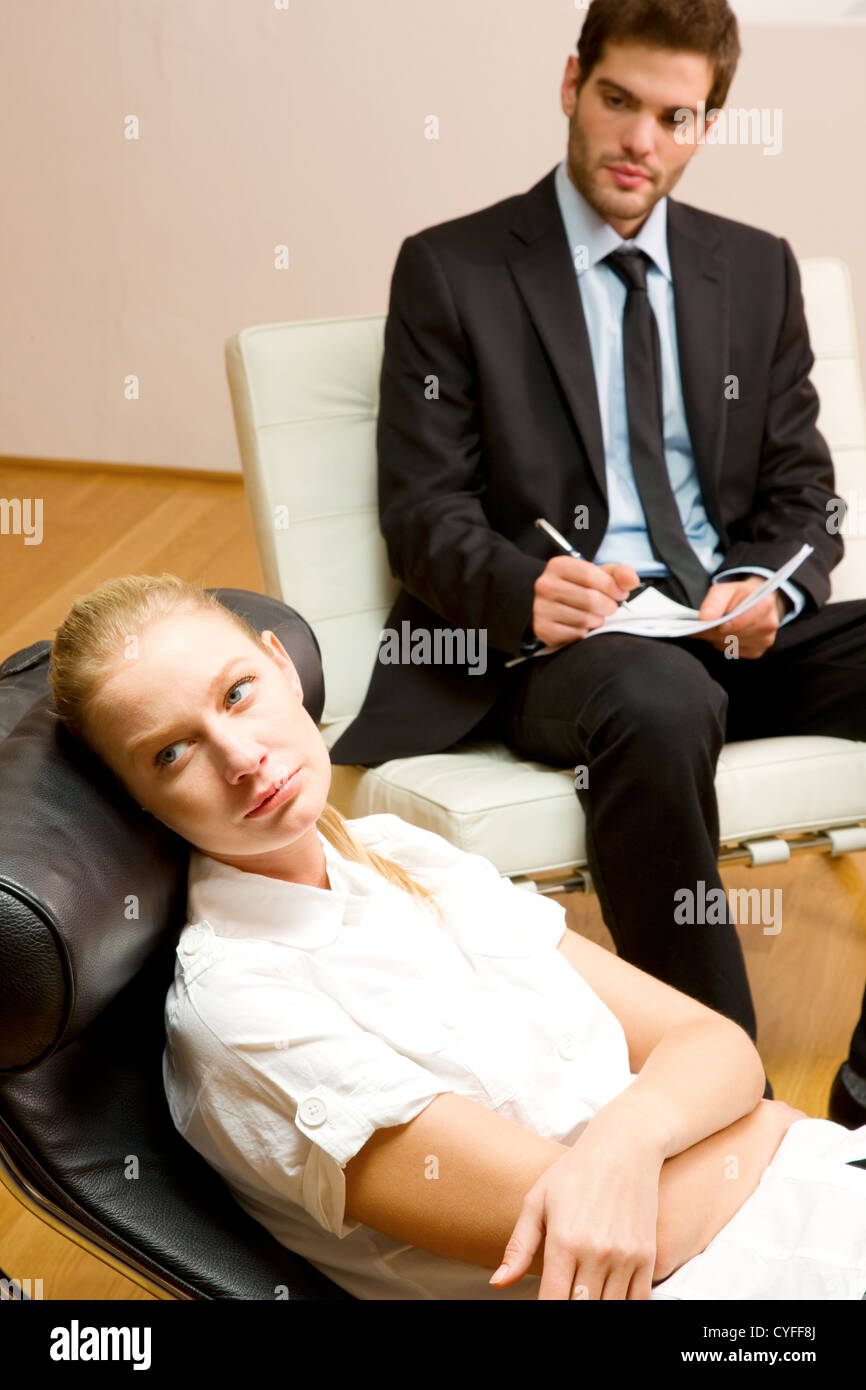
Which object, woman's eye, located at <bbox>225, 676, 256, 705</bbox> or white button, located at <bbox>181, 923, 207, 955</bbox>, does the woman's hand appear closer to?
white button, located at <bbox>181, 923, 207, 955</bbox>

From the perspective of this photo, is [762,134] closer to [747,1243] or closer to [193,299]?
[193,299]

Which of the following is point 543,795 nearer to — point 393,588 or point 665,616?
point 665,616

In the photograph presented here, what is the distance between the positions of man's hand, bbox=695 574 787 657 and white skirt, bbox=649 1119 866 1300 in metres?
1.03

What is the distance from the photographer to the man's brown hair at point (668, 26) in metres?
1.99

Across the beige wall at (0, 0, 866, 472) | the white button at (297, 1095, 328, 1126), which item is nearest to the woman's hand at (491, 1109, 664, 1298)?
the white button at (297, 1095, 328, 1126)

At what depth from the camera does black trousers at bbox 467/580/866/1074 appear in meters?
1.74

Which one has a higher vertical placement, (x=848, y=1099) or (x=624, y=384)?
(x=624, y=384)

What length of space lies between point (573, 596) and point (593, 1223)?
111cm

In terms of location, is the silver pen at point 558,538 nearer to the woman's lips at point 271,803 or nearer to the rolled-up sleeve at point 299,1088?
the woman's lips at point 271,803

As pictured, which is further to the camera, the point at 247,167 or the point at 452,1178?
the point at 247,167

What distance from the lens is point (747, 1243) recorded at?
977 millimetres

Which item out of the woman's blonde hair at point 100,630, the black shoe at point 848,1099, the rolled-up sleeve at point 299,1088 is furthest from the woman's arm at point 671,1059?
the black shoe at point 848,1099

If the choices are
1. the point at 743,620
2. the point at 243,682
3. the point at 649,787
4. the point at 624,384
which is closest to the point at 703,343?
the point at 624,384

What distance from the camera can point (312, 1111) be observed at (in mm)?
910
